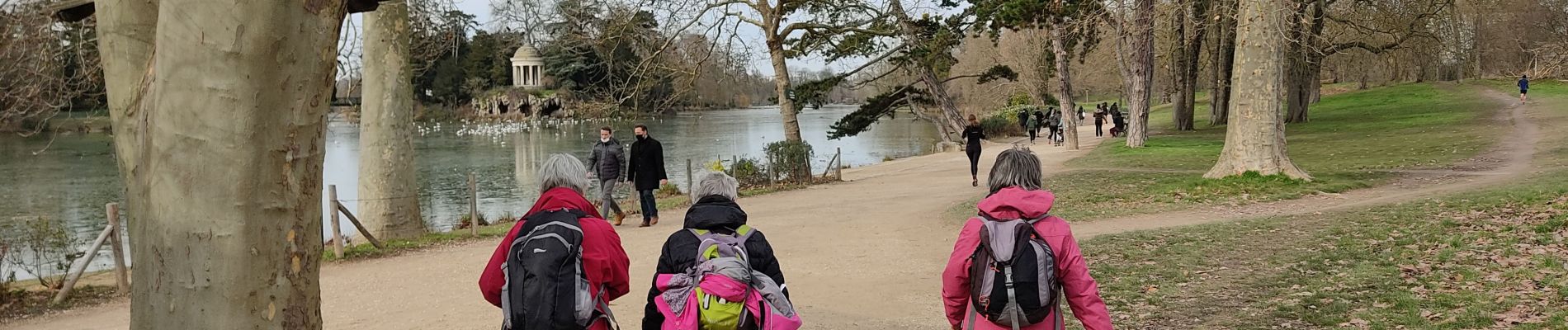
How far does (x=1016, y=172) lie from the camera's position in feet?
12.8

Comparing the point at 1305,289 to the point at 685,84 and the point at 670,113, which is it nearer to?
the point at 685,84

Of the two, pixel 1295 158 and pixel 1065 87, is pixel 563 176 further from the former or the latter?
pixel 1065 87

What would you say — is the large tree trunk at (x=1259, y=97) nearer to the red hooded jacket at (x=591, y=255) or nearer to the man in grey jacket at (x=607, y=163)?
the man in grey jacket at (x=607, y=163)

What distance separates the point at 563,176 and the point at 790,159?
16.2m

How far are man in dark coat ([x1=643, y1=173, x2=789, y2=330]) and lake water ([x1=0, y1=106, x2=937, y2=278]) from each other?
2.06 metres

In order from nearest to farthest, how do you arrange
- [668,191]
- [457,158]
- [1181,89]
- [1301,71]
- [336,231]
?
[336,231] < [668,191] < [1301,71] < [1181,89] < [457,158]

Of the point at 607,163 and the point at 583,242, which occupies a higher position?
the point at 583,242

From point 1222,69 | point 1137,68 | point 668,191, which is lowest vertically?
point 668,191

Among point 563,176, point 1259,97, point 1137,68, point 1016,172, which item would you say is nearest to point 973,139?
point 1259,97

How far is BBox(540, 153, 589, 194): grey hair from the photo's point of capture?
13.5 feet

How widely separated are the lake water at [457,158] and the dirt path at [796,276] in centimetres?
154

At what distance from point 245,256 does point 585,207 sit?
1.31m

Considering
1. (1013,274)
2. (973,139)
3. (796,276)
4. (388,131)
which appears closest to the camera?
(1013,274)

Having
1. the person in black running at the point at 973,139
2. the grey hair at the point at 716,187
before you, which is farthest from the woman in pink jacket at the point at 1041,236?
the person in black running at the point at 973,139
